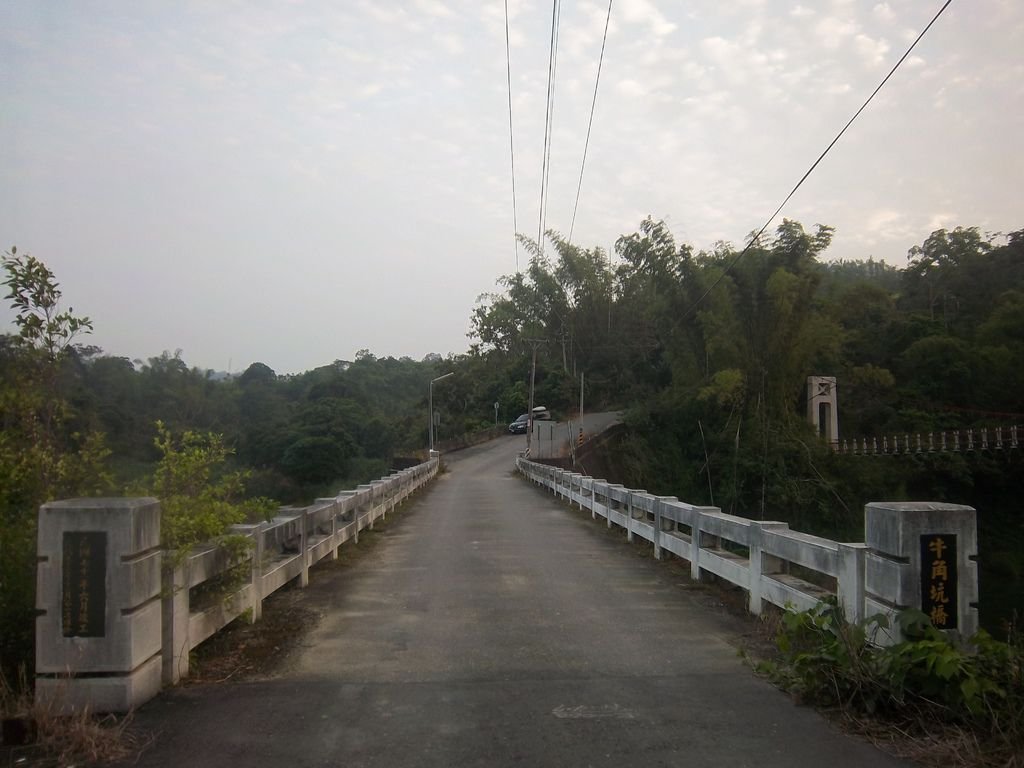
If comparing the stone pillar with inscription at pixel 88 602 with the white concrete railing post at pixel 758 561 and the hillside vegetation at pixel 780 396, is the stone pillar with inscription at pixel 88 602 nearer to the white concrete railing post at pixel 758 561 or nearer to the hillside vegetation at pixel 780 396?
the white concrete railing post at pixel 758 561

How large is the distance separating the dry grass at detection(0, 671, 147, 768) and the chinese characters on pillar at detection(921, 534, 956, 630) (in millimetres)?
4686

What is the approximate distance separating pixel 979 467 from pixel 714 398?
13.5 m

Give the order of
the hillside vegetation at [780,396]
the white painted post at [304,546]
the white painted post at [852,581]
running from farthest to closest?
1. the hillside vegetation at [780,396]
2. the white painted post at [304,546]
3. the white painted post at [852,581]

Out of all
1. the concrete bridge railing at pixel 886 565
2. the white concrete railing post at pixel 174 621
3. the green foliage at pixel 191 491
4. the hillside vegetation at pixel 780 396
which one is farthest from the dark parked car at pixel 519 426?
the white concrete railing post at pixel 174 621

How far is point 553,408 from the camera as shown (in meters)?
83.9

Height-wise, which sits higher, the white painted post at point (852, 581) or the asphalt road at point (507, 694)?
the white painted post at point (852, 581)

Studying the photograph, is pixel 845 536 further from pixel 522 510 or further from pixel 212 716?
pixel 212 716

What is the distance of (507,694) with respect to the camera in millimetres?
5637

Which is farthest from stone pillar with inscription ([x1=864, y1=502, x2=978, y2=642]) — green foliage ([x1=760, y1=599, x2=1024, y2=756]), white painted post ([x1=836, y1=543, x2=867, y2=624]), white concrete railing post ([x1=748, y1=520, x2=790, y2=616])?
white concrete railing post ([x1=748, y1=520, x2=790, y2=616])

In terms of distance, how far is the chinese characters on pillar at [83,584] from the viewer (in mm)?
5090

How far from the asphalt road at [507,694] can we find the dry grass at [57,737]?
189 millimetres

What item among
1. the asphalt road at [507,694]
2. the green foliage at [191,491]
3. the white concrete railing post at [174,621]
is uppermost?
the green foliage at [191,491]

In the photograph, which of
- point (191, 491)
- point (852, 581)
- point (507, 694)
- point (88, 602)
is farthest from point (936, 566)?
point (191, 491)

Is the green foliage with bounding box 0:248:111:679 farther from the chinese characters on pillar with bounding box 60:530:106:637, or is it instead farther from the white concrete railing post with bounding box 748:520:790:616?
the white concrete railing post with bounding box 748:520:790:616
